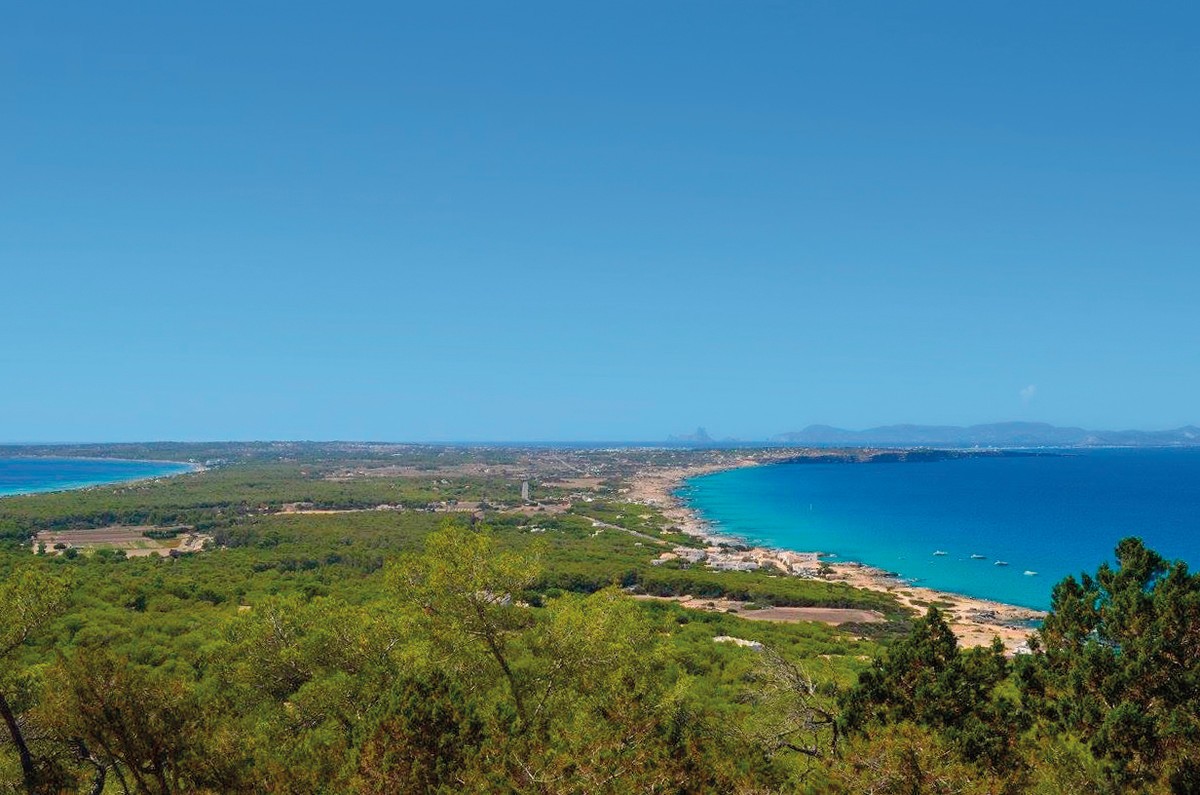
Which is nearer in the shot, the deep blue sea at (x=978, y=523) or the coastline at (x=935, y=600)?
the coastline at (x=935, y=600)

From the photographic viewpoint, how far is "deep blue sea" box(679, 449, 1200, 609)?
263ft

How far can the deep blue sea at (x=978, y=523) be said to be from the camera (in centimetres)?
8019

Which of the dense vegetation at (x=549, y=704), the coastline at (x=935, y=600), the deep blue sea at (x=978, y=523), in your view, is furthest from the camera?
the deep blue sea at (x=978, y=523)

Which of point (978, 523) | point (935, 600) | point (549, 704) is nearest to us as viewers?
point (549, 704)

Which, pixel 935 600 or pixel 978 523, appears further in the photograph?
pixel 978 523

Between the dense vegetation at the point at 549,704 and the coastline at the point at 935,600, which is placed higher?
the dense vegetation at the point at 549,704

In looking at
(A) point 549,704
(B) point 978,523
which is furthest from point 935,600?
(A) point 549,704

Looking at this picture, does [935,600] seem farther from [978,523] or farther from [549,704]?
[549,704]

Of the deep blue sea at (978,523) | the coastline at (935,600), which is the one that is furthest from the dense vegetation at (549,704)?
the deep blue sea at (978,523)

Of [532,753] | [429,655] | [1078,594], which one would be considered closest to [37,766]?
[429,655]

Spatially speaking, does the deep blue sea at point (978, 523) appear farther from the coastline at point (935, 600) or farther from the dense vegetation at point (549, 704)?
the dense vegetation at point (549, 704)

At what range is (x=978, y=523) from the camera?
116m

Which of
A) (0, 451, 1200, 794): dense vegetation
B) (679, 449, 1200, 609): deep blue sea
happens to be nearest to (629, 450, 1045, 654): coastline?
(679, 449, 1200, 609): deep blue sea

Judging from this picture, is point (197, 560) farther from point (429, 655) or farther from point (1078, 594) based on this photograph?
point (1078, 594)
